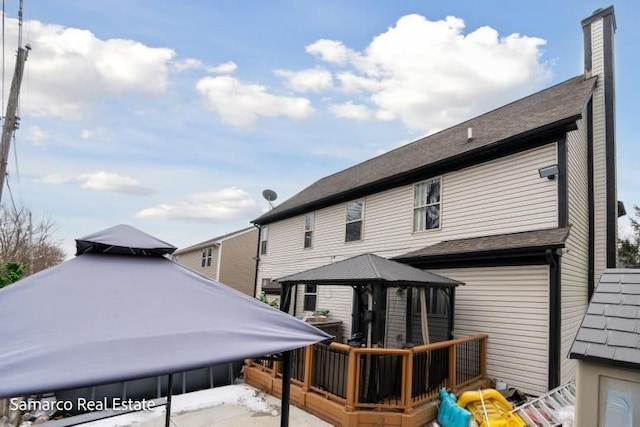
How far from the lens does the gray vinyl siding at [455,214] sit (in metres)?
7.28

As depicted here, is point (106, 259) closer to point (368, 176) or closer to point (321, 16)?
point (321, 16)

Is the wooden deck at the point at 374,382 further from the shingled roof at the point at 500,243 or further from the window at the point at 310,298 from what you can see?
the window at the point at 310,298

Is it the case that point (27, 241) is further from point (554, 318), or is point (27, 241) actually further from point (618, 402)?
point (618, 402)

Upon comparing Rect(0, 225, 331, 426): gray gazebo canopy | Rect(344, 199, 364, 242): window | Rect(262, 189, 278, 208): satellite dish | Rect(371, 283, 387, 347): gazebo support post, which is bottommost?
Rect(371, 283, 387, 347): gazebo support post

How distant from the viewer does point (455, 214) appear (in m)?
8.70

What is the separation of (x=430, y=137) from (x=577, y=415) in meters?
11.3

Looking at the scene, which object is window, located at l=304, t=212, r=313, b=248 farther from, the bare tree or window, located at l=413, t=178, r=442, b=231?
the bare tree

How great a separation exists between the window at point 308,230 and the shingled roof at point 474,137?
0.36m

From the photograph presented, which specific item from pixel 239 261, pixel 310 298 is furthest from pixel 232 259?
pixel 310 298

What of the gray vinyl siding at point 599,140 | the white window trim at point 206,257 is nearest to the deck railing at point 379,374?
the gray vinyl siding at point 599,140

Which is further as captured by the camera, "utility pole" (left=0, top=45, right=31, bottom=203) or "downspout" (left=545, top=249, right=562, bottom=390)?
"utility pole" (left=0, top=45, right=31, bottom=203)

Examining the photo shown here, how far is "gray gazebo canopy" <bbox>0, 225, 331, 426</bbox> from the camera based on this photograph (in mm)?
1506

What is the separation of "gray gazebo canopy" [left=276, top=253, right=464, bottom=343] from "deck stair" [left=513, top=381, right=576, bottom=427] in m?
2.00

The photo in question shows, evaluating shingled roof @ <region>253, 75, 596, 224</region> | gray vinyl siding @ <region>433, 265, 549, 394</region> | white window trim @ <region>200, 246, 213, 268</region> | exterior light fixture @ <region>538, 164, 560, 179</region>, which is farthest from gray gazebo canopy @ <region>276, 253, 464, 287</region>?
white window trim @ <region>200, 246, 213, 268</region>
